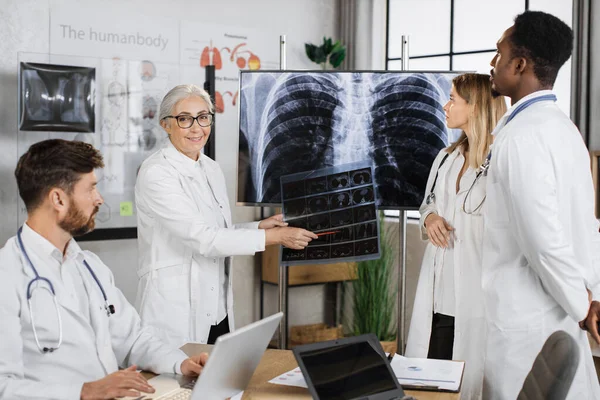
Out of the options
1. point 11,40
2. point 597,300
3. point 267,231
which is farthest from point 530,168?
point 11,40

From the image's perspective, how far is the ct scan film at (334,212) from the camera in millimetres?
3137

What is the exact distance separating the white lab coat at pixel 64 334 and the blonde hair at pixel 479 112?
1.61 meters

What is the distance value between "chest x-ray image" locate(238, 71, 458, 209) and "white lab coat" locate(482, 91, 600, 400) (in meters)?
1.40

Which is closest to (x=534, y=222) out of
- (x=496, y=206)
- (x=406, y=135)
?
(x=496, y=206)

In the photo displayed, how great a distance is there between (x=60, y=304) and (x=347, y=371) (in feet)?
2.51

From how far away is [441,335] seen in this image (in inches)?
124

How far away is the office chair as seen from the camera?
152 centimetres

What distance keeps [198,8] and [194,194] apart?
2.60 m

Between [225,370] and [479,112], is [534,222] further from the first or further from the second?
[479,112]

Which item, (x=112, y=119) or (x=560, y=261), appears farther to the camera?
(x=112, y=119)

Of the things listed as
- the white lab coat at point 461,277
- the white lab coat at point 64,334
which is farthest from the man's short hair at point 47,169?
the white lab coat at point 461,277

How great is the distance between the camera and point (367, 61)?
18.6 feet

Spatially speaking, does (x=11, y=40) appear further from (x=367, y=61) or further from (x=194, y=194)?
(x=367, y=61)

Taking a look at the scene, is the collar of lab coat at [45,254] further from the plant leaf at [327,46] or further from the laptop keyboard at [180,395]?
the plant leaf at [327,46]
